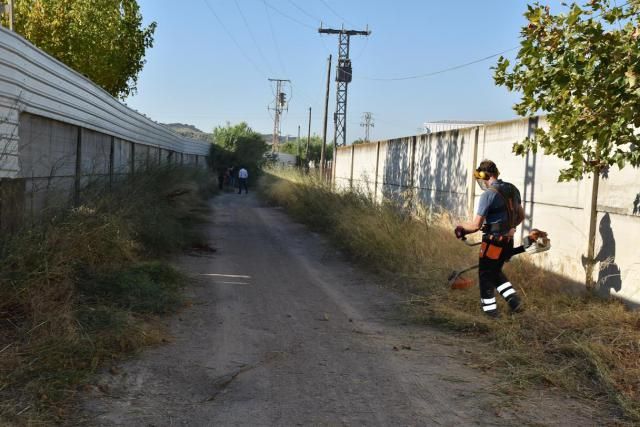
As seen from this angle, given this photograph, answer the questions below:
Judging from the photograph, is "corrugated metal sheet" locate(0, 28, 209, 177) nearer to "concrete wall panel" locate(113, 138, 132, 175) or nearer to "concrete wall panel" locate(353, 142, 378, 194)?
"concrete wall panel" locate(113, 138, 132, 175)

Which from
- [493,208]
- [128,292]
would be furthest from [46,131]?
[493,208]

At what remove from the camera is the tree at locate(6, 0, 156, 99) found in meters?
19.2

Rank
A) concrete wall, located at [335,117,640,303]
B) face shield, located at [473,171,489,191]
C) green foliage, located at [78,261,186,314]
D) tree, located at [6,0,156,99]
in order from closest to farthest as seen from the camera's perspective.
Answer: green foliage, located at [78,261,186,314]
concrete wall, located at [335,117,640,303]
face shield, located at [473,171,489,191]
tree, located at [6,0,156,99]

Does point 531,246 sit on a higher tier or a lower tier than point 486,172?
lower

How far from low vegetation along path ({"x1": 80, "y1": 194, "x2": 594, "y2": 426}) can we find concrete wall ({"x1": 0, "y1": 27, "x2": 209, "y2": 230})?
2.25m

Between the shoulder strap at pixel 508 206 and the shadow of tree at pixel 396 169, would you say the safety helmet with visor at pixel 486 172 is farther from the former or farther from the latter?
the shadow of tree at pixel 396 169

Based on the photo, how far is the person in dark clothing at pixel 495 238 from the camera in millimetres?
6652

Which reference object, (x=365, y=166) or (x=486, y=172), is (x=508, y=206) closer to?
(x=486, y=172)

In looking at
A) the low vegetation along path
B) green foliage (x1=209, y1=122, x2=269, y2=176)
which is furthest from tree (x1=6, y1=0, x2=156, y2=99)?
green foliage (x1=209, y1=122, x2=269, y2=176)

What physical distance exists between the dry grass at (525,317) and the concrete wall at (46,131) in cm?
455

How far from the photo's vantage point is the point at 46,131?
29.1ft

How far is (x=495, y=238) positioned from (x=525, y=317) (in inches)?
34.5

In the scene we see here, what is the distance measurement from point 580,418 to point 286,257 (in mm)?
8072

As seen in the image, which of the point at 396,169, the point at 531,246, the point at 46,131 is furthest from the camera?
the point at 396,169
